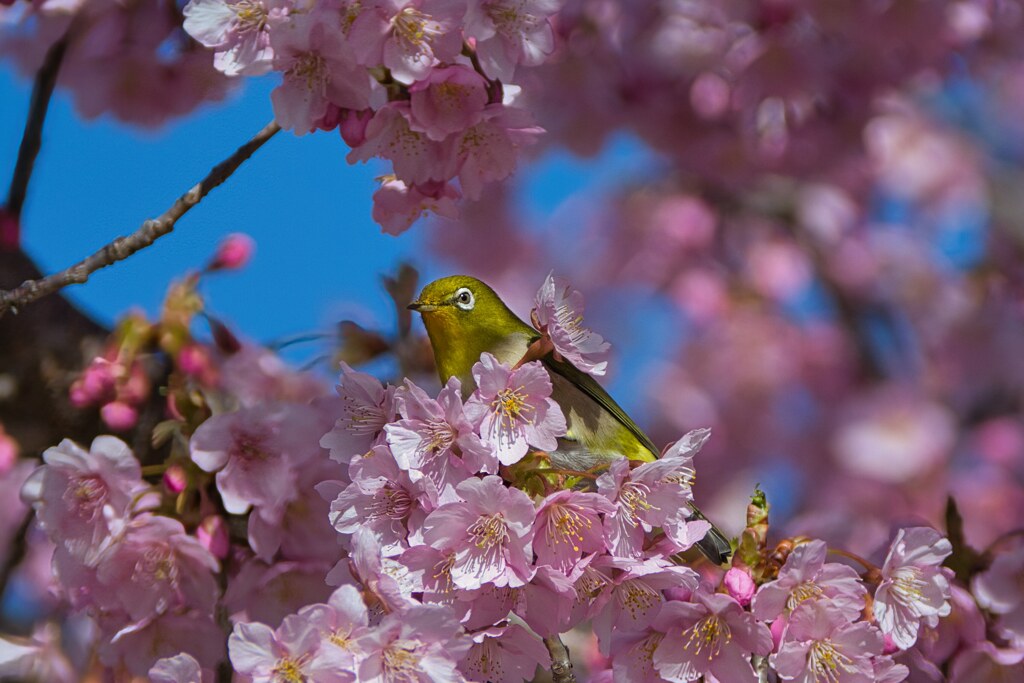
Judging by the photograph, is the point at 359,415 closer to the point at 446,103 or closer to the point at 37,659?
the point at 446,103

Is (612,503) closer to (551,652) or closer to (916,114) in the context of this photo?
(551,652)

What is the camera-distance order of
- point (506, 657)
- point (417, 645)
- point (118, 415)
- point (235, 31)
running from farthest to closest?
point (118, 415), point (235, 31), point (506, 657), point (417, 645)

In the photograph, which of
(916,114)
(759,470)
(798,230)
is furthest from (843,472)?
(916,114)

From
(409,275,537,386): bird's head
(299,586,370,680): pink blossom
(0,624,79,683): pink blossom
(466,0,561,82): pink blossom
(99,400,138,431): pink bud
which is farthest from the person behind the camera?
(99,400,138,431): pink bud

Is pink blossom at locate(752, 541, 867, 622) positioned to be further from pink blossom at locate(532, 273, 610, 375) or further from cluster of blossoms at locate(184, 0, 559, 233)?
cluster of blossoms at locate(184, 0, 559, 233)

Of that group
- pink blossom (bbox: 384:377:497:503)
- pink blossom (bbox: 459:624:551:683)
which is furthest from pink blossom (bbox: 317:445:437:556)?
pink blossom (bbox: 459:624:551:683)

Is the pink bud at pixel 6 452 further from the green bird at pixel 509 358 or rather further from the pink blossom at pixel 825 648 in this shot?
the pink blossom at pixel 825 648

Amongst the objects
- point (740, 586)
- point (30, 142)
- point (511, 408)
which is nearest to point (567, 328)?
point (511, 408)
